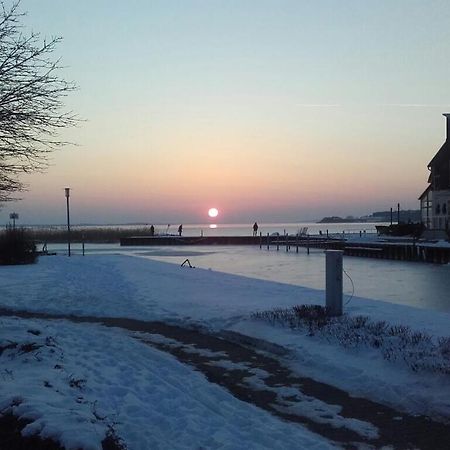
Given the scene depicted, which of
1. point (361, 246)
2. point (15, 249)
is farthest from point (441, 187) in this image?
point (15, 249)

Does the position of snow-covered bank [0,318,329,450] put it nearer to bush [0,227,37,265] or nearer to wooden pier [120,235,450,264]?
bush [0,227,37,265]

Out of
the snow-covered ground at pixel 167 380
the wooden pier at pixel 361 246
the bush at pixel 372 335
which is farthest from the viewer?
the wooden pier at pixel 361 246

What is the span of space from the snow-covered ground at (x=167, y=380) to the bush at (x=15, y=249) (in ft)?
44.4

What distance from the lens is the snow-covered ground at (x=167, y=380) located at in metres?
5.39

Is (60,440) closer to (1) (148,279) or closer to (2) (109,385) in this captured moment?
(2) (109,385)

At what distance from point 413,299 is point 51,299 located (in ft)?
42.1

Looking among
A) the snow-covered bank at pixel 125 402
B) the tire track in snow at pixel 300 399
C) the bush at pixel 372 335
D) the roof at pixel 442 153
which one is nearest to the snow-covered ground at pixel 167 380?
the snow-covered bank at pixel 125 402

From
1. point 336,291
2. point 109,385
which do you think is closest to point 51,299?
point 336,291

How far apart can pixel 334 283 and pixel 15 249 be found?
67.1ft

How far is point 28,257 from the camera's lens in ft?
92.3

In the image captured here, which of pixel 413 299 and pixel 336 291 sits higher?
pixel 336 291

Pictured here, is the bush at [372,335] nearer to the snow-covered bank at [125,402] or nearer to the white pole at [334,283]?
the white pole at [334,283]

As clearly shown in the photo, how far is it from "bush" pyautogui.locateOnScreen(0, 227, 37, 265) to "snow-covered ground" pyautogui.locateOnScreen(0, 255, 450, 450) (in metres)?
13.5

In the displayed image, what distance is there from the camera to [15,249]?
2802cm
